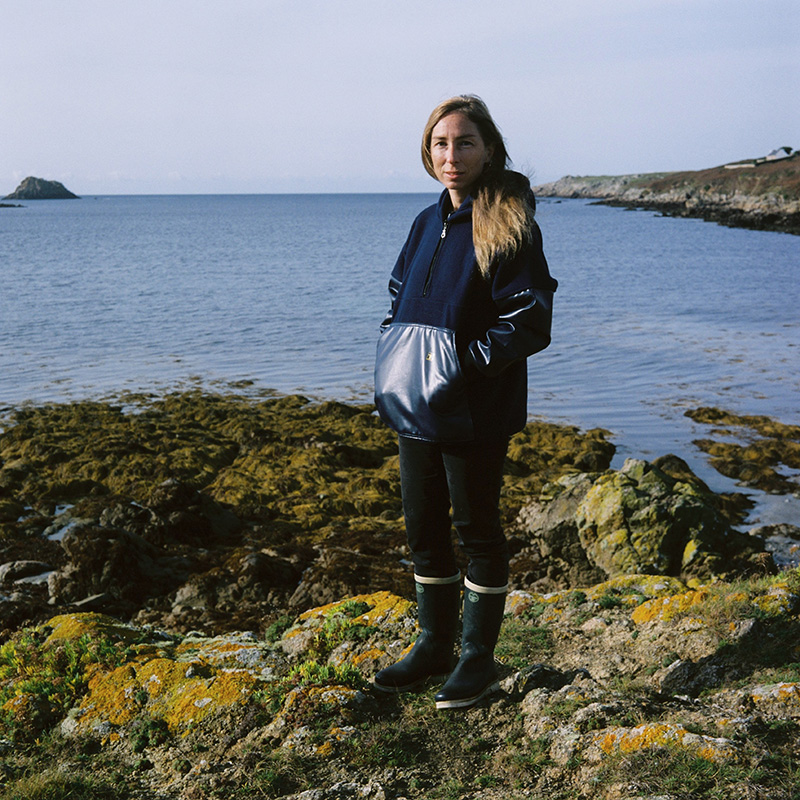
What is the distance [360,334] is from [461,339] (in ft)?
66.2

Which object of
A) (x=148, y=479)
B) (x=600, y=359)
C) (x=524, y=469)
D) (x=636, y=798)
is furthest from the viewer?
(x=600, y=359)

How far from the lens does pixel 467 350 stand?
3145 millimetres

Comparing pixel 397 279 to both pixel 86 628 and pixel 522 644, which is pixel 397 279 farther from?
pixel 86 628

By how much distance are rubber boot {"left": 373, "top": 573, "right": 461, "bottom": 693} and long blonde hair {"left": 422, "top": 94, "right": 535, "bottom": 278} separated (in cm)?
156

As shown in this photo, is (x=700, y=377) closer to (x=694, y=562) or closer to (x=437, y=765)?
(x=694, y=562)

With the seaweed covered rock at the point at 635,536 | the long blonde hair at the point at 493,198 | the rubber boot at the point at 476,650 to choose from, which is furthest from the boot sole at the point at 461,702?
the seaweed covered rock at the point at 635,536

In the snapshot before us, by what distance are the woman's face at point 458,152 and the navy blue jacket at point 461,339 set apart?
0.34ft

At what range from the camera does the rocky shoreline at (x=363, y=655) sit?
10.0ft

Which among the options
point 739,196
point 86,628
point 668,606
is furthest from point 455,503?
point 739,196

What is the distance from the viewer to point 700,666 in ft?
13.1

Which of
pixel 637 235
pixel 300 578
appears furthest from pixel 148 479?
pixel 637 235

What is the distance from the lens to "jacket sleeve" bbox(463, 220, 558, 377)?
A: 303 centimetres

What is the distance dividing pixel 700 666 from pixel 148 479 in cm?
835

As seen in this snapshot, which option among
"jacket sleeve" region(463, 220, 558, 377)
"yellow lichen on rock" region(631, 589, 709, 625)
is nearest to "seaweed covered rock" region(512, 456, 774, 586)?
"yellow lichen on rock" region(631, 589, 709, 625)
